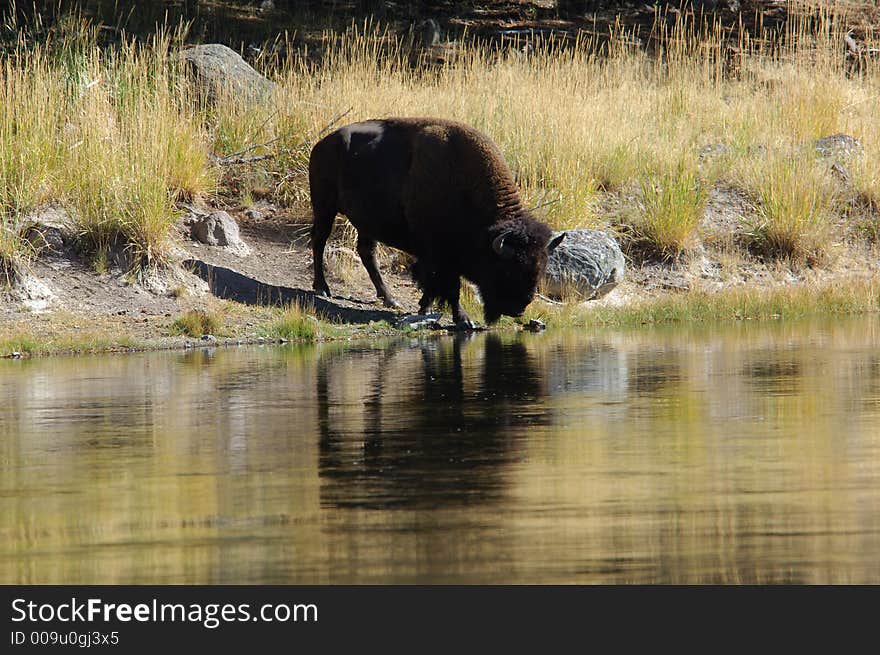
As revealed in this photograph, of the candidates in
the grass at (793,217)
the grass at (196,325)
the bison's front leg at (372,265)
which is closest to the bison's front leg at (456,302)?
the bison's front leg at (372,265)

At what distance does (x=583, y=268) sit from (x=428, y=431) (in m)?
10.4

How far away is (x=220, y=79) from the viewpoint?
2181 cm

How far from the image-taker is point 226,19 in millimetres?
34188

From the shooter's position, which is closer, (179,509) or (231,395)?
(179,509)

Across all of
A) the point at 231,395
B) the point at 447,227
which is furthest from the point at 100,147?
the point at 231,395

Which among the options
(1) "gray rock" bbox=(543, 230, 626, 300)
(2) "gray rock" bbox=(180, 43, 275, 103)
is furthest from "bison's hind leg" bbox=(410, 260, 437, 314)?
(2) "gray rock" bbox=(180, 43, 275, 103)

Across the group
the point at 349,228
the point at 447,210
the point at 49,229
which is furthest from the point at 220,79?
the point at 447,210

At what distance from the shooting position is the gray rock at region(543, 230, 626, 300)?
18.4 metres

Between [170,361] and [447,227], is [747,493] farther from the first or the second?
[447,227]

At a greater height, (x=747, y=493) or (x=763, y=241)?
(x=747, y=493)

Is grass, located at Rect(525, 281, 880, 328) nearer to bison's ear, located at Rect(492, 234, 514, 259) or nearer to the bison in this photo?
the bison

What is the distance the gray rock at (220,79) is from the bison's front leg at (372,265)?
451 centimetres

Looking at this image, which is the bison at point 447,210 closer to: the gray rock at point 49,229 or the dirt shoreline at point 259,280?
the dirt shoreline at point 259,280

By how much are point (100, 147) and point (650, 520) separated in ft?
44.0
